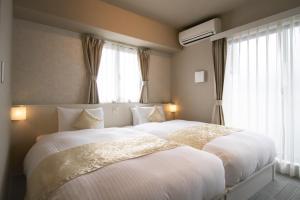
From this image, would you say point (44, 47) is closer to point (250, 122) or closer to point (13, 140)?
point (13, 140)

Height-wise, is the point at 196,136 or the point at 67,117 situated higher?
the point at 67,117

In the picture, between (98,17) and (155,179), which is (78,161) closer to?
(155,179)

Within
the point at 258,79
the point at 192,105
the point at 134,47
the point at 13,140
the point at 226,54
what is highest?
the point at 134,47

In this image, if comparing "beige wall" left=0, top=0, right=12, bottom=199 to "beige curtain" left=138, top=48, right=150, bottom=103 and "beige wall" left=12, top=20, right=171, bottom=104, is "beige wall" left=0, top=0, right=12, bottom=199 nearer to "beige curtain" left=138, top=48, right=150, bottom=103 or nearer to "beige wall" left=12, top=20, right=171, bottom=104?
"beige wall" left=12, top=20, right=171, bottom=104

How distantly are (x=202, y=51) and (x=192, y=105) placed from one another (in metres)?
1.26

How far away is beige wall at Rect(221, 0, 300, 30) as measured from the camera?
2488mm

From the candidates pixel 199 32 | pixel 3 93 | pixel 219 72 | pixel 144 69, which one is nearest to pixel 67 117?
pixel 3 93

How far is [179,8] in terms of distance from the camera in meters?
3.04

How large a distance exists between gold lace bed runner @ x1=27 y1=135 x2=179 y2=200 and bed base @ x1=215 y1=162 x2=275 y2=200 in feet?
2.39

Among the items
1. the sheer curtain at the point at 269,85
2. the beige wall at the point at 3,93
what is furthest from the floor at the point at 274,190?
the beige wall at the point at 3,93

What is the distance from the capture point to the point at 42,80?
8.59ft

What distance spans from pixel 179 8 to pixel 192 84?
65.2 inches

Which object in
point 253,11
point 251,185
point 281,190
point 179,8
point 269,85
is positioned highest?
point 179,8

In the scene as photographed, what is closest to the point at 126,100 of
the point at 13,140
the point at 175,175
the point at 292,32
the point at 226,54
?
the point at 13,140
